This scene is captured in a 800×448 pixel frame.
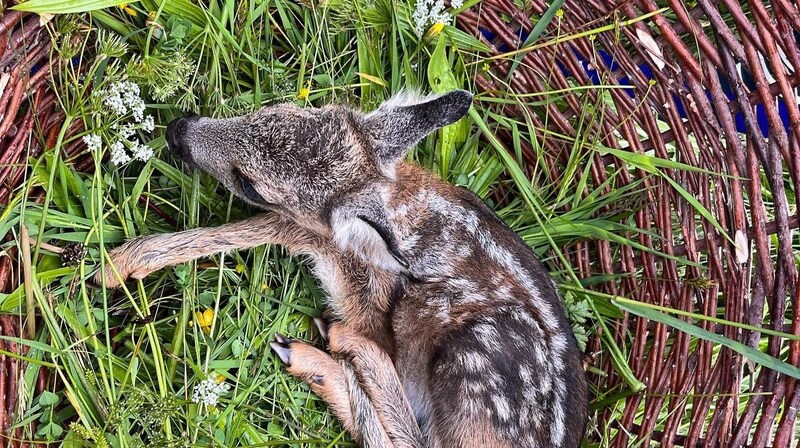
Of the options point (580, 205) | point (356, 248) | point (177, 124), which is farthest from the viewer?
point (580, 205)

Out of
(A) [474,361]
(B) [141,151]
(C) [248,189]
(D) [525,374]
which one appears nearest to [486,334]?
(A) [474,361]

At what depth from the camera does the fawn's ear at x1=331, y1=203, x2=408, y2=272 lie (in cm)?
292

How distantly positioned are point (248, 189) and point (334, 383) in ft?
3.01

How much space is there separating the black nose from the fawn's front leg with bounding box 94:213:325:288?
336mm

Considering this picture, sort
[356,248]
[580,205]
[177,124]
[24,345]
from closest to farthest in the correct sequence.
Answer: [24,345] → [177,124] → [356,248] → [580,205]

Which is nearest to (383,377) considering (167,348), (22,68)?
(167,348)

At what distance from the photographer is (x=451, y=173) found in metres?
3.62

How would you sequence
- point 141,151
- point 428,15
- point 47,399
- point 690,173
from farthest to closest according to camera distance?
point 690,173, point 428,15, point 141,151, point 47,399

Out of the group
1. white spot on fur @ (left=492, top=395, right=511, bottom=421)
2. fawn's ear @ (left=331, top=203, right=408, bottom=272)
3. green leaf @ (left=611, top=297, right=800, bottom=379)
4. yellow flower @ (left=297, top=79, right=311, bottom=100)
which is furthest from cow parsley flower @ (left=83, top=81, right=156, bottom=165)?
green leaf @ (left=611, top=297, right=800, bottom=379)

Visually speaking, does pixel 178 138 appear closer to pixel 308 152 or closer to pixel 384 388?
pixel 308 152

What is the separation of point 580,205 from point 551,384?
36.1 inches

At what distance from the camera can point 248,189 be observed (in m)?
3.02

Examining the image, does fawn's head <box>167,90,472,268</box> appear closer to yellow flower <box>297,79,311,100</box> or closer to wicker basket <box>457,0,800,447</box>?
yellow flower <box>297,79,311,100</box>

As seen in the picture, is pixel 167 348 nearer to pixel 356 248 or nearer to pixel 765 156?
pixel 356 248
